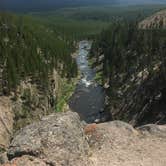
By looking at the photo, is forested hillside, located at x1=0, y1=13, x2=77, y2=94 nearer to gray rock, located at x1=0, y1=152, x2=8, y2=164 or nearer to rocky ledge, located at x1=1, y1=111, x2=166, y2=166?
rocky ledge, located at x1=1, y1=111, x2=166, y2=166

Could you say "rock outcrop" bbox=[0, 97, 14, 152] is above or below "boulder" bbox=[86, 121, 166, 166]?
below

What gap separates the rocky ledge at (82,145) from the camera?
82.2ft

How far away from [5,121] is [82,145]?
173 ft

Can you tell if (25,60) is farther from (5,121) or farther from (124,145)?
(124,145)

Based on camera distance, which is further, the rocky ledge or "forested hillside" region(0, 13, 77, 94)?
"forested hillside" region(0, 13, 77, 94)

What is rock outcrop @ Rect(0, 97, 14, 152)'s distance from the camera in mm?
68125

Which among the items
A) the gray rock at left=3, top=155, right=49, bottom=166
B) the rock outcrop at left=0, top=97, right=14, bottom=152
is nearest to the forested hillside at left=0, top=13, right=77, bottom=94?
the rock outcrop at left=0, top=97, right=14, bottom=152

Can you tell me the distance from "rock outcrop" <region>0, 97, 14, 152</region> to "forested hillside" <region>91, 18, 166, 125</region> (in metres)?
25.9

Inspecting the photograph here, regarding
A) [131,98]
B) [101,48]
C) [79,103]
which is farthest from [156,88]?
[101,48]

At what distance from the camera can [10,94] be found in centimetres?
9094

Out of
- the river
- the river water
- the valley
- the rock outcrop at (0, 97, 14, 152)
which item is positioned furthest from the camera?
the river water

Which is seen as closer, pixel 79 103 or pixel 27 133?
pixel 27 133

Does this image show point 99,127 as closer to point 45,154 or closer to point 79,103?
point 45,154

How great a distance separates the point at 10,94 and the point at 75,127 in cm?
6532
